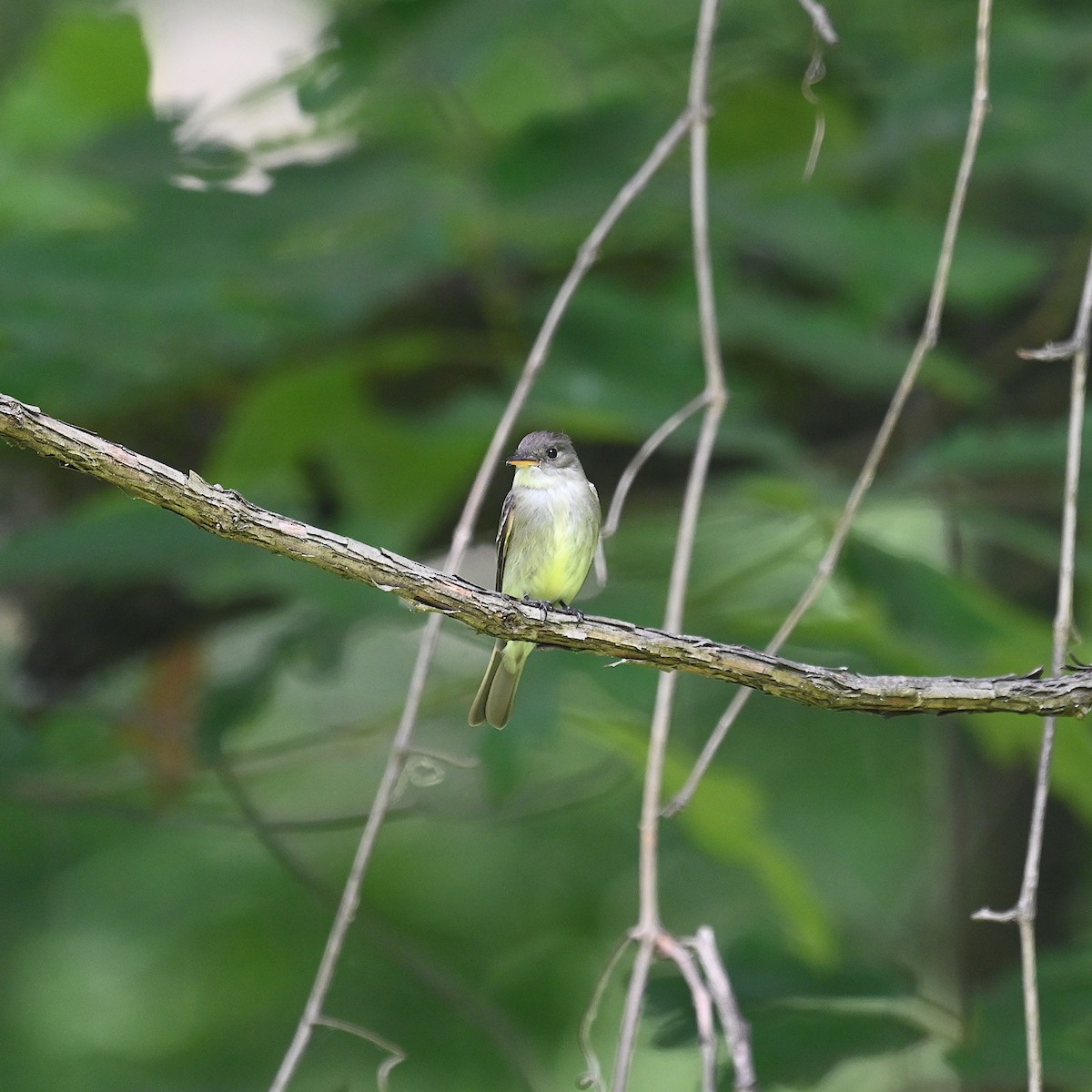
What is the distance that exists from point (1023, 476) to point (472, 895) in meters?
3.24

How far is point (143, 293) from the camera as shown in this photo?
12.5 ft

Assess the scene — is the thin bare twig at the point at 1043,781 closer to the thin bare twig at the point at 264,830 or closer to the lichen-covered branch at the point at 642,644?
the lichen-covered branch at the point at 642,644

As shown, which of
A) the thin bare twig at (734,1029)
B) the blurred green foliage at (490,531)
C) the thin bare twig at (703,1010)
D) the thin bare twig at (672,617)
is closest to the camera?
the thin bare twig at (734,1029)

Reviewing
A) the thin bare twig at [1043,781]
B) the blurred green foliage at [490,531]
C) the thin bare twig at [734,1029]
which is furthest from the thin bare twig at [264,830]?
the thin bare twig at [1043,781]

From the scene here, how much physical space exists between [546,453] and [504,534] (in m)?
0.26

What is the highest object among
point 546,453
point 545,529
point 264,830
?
point 546,453

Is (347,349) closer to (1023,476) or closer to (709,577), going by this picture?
(709,577)

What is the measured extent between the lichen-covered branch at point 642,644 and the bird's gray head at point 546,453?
1732 mm

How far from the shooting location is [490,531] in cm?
559

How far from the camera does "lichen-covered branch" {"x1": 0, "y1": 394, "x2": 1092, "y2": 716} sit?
83.8 inches

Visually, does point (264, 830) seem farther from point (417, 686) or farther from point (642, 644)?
point (642, 644)

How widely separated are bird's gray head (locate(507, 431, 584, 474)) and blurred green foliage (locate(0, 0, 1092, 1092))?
0.32 feet

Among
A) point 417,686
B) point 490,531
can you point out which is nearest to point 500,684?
point 417,686

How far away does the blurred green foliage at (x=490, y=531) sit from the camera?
155 inches
